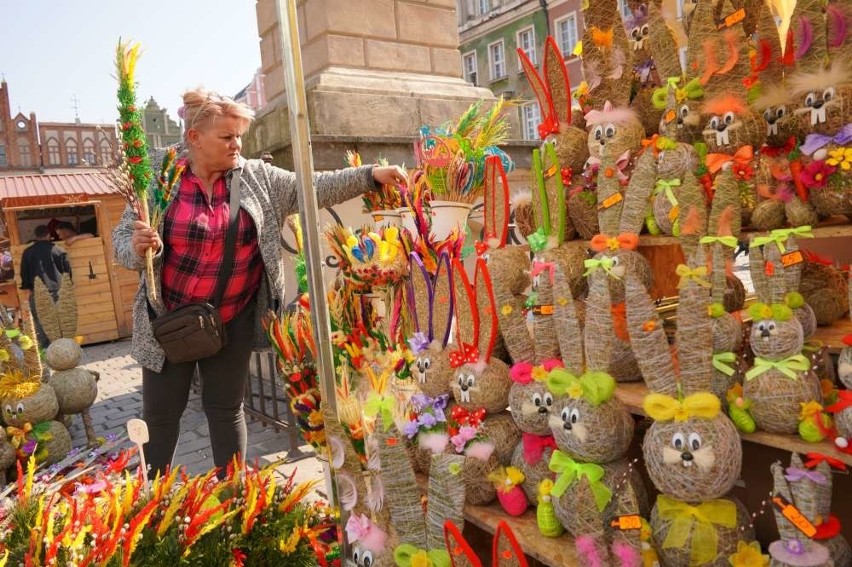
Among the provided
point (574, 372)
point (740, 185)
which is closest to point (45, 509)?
point (574, 372)

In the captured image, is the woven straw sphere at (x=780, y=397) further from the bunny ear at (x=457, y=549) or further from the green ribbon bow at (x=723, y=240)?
the bunny ear at (x=457, y=549)

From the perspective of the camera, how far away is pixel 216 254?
233 cm

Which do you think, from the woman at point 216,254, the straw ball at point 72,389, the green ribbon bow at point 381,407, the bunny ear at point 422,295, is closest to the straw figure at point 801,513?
the green ribbon bow at point 381,407

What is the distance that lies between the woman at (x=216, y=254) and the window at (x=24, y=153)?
32.8 m

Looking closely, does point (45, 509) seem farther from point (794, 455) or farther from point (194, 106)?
point (794, 455)

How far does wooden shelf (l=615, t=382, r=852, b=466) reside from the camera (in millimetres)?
1302

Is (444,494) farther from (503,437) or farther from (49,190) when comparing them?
(49,190)

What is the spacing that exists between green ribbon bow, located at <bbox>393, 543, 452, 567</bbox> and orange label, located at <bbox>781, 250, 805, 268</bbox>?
1.06 m

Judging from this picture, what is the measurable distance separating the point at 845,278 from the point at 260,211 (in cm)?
197

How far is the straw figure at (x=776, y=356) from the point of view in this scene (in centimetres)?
138

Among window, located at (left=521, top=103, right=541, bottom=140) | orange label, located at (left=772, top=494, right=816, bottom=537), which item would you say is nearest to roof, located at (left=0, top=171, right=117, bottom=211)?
orange label, located at (left=772, top=494, right=816, bottom=537)

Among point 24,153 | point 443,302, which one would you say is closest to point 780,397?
point 443,302

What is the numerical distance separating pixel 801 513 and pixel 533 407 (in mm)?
610

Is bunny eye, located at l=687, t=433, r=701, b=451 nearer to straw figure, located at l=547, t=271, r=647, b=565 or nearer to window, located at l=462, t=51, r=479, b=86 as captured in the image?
straw figure, located at l=547, t=271, r=647, b=565
